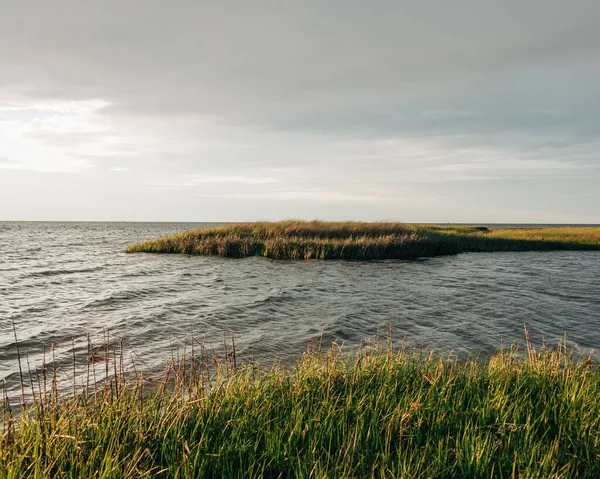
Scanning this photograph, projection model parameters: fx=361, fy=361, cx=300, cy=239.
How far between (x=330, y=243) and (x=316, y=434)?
29.6 metres

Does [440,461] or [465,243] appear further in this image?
[465,243]

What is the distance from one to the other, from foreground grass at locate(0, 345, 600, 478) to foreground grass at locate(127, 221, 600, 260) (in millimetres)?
26493

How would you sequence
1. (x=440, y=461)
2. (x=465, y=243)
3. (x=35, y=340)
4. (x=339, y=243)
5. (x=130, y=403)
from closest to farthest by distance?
(x=440, y=461) < (x=130, y=403) < (x=35, y=340) < (x=339, y=243) < (x=465, y=243)

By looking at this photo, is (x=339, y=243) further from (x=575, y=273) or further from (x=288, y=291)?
(x=575, y=273)

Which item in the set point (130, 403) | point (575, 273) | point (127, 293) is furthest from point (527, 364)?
point (575, 273)

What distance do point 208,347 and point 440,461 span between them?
763 cm

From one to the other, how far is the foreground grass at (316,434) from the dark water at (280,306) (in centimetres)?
388

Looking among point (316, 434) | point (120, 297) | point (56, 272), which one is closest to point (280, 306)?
point (120, 297)

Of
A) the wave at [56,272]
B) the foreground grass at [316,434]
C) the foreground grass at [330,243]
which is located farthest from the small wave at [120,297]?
the foreground grass at [330,243]

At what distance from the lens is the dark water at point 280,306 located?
11172 mm

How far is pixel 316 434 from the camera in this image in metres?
4.56

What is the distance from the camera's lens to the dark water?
440 inches

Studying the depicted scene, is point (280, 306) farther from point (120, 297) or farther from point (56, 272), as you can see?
point (56, 272)

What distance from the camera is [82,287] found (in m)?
19.8
